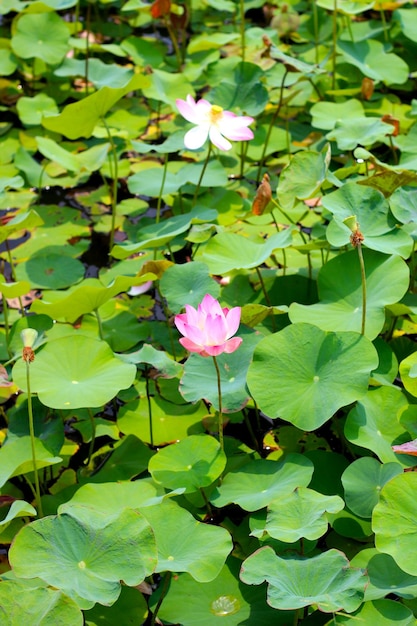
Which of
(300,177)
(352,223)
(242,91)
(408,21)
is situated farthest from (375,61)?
(352,223)

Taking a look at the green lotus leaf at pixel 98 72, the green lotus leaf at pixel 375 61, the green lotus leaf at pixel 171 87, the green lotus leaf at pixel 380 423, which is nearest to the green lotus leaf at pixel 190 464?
the green lotus leaf at pixel 380 423

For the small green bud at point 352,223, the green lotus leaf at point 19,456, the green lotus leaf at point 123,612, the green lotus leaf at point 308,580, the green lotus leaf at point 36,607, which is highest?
the small green bud at point 352,223

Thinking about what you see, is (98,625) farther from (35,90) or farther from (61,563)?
(35,90)

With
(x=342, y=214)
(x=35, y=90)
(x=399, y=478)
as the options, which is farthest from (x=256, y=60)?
(x=399, y=478)

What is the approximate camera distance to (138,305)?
2412 mm

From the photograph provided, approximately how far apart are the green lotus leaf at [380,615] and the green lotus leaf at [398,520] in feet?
0.23

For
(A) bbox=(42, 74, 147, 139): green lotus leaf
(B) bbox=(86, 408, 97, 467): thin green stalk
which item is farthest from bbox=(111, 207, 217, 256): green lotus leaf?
(B) bbox=(86, 408, 97, 467): thin green stalk

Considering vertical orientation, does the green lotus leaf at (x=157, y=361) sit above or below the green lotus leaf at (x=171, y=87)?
below

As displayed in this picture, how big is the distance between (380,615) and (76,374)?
2.77ft

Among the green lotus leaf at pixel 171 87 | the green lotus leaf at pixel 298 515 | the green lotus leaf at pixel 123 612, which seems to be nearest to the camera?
the green lotus leaf at pixel 298 515

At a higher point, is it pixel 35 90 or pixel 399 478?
pixel 399 478

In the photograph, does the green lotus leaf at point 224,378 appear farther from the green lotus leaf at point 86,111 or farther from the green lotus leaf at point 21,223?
the green lotus leaf at point 86,111

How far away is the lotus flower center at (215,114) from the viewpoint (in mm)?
2168

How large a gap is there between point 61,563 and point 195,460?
38 centimetres
